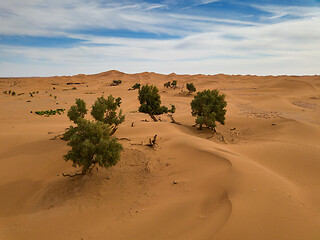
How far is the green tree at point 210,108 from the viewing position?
46.8 feet

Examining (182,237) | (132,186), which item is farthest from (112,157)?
(182,237)

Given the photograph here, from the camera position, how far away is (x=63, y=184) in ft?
26.1

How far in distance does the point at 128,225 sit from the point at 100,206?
153 centimetres

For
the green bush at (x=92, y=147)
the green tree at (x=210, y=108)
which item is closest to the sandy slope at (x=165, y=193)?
the green bush at (x=92, y=147)

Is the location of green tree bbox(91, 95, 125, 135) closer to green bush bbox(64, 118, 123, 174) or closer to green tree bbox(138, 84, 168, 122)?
green bush bbox(64, 118, 123, 174)

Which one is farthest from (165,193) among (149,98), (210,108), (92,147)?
(149,98)

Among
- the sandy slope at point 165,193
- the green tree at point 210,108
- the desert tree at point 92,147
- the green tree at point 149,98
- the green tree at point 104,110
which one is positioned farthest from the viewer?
the green tree at point 149,98

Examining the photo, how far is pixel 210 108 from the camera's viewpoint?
14625 mm

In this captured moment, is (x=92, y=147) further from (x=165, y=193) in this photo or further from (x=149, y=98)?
(x=149, y=98)

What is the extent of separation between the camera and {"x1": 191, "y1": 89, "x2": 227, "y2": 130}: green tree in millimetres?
14258

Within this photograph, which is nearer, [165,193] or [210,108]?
[165,193]

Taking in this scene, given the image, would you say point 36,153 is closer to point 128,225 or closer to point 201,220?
point 128,225

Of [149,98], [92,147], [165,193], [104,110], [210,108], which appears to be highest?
Result: [149,98]

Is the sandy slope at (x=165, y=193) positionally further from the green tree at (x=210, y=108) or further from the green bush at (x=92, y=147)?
the green tree at (x=210, y=108)
